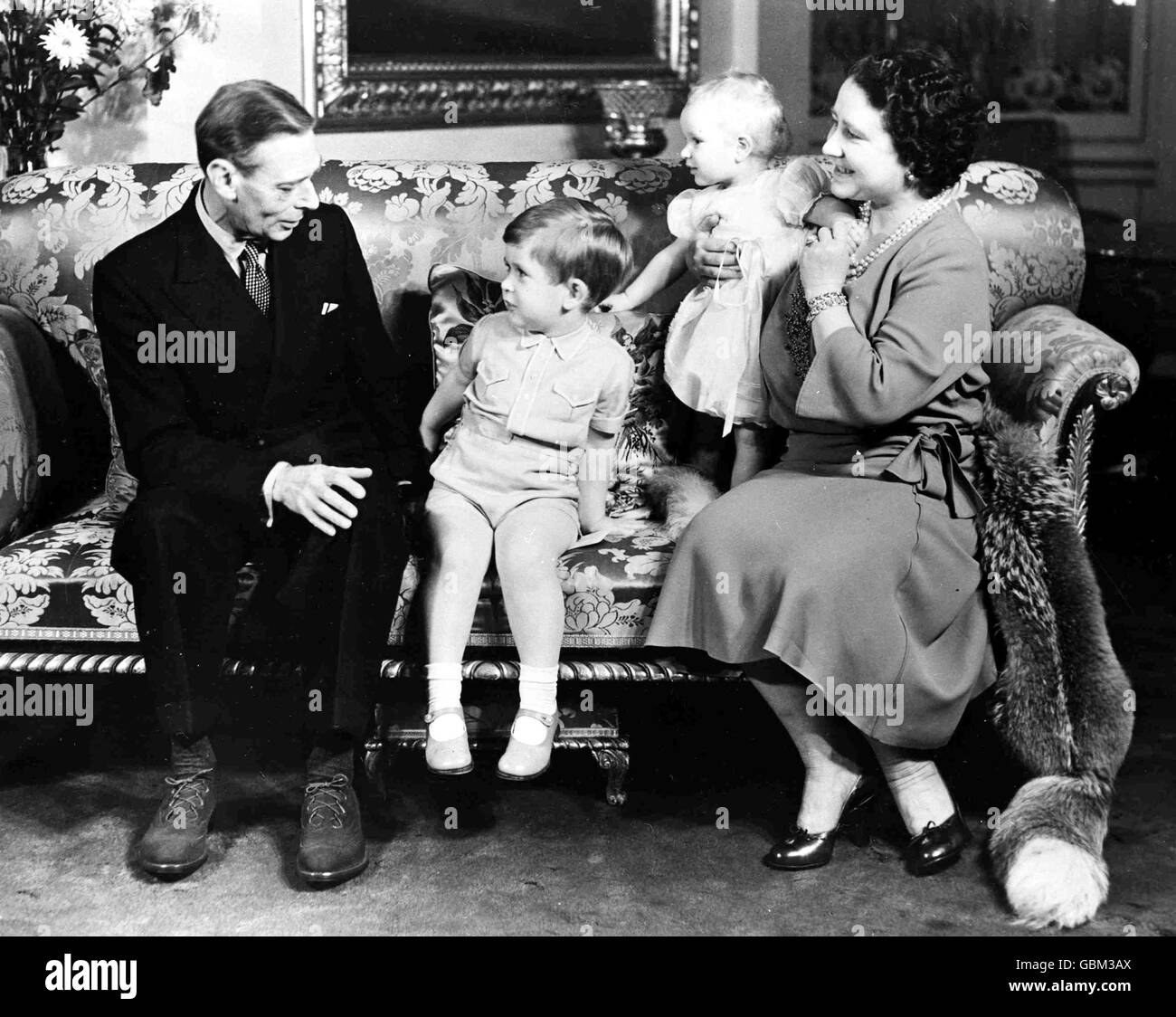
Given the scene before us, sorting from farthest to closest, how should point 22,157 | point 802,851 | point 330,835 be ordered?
point 22,157 < point 802,851 < point 330,835

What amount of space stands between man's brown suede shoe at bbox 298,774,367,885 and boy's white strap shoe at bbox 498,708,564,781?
268mm

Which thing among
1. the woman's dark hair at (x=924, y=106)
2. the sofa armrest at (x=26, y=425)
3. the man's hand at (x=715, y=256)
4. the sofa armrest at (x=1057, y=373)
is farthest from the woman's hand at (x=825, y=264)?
the sofa armrest at (x=26, y=425)

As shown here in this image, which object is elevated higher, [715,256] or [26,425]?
[715,256]

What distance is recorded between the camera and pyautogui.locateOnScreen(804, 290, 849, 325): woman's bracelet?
7.80ft

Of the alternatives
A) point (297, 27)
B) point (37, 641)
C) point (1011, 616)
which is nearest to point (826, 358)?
point (1011, 616)

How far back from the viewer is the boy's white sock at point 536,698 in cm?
235

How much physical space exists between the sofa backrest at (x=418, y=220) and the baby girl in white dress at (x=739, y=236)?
9.8 inches

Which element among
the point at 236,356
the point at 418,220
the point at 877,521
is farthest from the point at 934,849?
the point at 418,220

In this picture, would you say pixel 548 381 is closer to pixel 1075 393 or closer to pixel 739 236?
pixel 739 236

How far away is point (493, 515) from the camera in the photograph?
2.49 m

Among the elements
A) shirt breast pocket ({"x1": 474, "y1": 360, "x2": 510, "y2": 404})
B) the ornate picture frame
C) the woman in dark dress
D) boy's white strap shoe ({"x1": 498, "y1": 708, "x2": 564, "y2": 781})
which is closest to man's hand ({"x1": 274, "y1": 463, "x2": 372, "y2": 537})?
shirt breast pocket ({"x1": 474, "y1": 360, "x2": 510, "y2": 404})

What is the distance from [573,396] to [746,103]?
68cm

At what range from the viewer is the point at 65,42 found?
3180 millimetres

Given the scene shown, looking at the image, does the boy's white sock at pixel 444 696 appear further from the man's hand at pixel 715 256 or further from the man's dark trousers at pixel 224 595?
the man's hand at pixel 715 256
